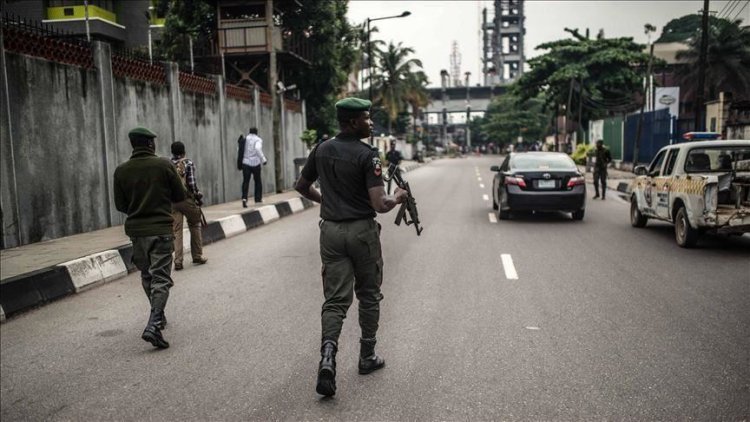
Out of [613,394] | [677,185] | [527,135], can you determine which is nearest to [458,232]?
[677,185]

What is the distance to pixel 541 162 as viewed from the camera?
14055 mm

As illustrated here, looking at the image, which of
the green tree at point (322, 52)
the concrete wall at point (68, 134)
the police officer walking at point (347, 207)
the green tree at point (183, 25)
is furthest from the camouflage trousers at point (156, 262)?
the green tree at point (183, 25)

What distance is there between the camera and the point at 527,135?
333 feet

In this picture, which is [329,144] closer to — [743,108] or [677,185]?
[677,185]

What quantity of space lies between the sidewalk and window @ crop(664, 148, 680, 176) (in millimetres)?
7996

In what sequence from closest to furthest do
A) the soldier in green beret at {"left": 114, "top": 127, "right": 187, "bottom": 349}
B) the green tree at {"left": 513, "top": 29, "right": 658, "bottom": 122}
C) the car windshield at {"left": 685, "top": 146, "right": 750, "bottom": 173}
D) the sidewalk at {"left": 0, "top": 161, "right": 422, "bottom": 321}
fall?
the soldier in green beret at {"left": 114, "top": 127, "right": 187, "bottom": 349} → the sidewalk at {"left": 0, "top": 161, "right": 422, "bottom": 321} → the car windshield at {"left": 685, "top": 146, "right": 750, "bottom": 173} → the green tree at {"left": 513, "top": 29, "right": 658, "bottom": 122}

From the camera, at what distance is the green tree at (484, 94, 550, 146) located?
98.1 meters

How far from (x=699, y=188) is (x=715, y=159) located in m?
1.90

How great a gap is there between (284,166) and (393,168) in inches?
793

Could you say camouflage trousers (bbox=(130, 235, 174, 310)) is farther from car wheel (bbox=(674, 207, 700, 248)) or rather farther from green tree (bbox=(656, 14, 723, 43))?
green tree (bbox=(656, 14, 723, 43))

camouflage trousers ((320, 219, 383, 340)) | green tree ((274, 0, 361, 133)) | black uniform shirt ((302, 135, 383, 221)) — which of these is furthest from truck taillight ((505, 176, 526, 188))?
green tree ((274, 0, 361, 133))

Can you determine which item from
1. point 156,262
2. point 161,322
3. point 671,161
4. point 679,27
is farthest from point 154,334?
point 679,27

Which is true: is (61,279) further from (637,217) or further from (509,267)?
(637,217)

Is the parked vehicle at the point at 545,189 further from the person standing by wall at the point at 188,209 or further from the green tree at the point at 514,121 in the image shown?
the green tree at the point at 514,121
